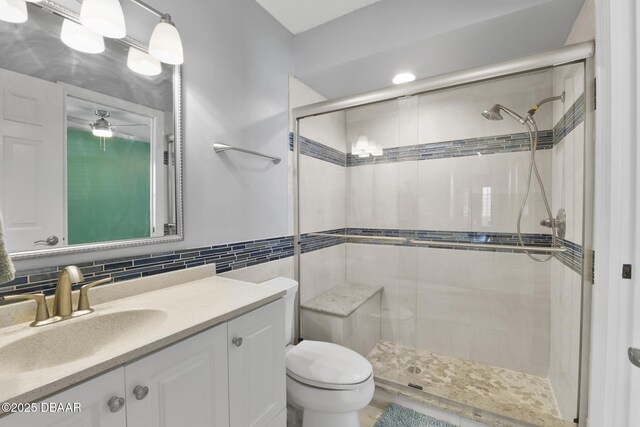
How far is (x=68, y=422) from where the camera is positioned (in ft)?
1.94

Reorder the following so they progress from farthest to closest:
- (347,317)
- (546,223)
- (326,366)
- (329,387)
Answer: (347,317) < (546,223) < (326,366) < (329,387)

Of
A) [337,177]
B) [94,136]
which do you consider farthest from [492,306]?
[94,136]

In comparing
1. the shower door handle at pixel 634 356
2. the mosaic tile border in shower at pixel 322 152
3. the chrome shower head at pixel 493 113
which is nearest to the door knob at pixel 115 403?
the shower door handle at pixel 634 356

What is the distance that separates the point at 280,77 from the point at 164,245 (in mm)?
1393

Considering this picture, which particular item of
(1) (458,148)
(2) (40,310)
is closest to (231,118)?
(2) (40,310)

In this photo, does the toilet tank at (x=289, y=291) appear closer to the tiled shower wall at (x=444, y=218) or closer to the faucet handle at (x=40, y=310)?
the tiled shower wall at (x=444, y=218)

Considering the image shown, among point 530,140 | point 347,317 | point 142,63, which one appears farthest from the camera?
point 347,317

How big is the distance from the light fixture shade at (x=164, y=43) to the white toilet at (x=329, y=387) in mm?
1585

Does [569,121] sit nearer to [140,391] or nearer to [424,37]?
[424,37]

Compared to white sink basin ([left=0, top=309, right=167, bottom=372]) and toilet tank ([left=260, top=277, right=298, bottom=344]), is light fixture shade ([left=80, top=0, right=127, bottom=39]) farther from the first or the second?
toilet tank ([left=260, top=277, right=298, bottom=344])

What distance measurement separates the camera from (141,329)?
91 cm

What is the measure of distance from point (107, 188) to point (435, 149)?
203 cm

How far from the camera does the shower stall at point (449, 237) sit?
165 centimetres

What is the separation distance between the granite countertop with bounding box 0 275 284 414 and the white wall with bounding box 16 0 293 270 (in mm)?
227
